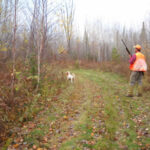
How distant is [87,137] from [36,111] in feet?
8.95

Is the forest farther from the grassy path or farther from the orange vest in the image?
the orange vest

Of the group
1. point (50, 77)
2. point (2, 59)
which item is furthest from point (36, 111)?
point (2, 59)

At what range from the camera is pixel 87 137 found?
12.7 feet

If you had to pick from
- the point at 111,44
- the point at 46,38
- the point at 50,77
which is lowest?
the point at 50,77

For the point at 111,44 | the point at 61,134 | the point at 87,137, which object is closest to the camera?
the point at 87,137

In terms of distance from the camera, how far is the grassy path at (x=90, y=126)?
358 cm

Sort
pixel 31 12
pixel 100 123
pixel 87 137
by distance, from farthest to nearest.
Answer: pixel 31 12 → pixel 100 123 → pixel 87 137

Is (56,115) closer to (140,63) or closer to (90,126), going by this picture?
(90,126)

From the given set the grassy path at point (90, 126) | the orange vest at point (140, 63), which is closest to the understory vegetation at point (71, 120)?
the grassy path at point (90, 126)

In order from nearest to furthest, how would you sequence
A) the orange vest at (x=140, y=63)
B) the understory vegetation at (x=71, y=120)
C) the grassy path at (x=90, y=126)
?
the grassy path at (x=90, y=126) → the understory vegetation at (x=71, y=120) → the orange vest at (x=140, y=63)

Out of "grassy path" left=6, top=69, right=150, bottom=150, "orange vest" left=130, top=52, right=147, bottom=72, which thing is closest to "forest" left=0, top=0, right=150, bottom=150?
"grassy path" left=6, top=69, right=150, bottom=150

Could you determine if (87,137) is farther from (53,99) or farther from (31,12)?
(31,12)

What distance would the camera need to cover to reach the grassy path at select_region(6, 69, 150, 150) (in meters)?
3.58

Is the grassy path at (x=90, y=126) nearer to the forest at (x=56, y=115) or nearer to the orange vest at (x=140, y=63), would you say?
the forest at (x=56, y=115)
